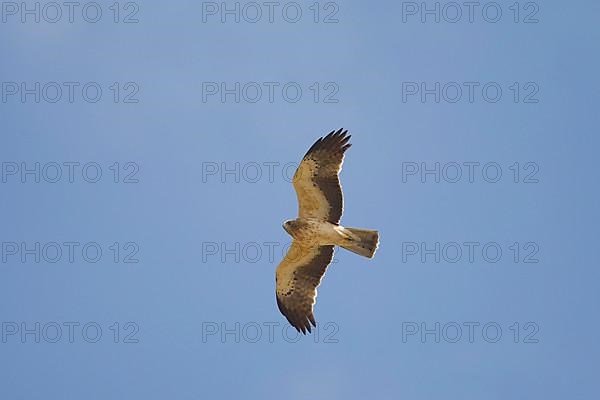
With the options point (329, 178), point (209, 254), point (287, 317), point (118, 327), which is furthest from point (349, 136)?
point (118, 327)

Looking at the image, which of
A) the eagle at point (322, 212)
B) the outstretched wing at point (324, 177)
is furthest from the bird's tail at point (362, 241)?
the outstretched wing at point (324, 177)

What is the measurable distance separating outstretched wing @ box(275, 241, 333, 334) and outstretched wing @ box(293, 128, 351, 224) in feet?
2.37

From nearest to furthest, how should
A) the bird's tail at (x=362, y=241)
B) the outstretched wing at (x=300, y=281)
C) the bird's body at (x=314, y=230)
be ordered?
the bird's tail at (x=362, y=241) → the bird's body at (x=314, y=230) → the outstretched wing at (x=300, y=281)

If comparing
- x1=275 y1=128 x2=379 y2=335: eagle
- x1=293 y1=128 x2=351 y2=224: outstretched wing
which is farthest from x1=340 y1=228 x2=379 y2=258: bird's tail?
x1=293 y1=128 x2=351 y2=224: outstretched wing

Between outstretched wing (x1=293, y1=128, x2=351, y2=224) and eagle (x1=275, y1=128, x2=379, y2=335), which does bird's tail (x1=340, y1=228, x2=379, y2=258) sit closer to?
eagle (x1=275, y1=128, x2=379, y2=335)

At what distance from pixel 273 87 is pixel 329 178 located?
20.3 feet

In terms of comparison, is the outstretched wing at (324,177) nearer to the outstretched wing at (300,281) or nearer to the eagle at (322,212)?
the eagle at (322,212)

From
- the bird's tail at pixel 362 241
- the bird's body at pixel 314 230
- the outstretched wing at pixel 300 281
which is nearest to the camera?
Answer: the bird's tail at pixel 362 241

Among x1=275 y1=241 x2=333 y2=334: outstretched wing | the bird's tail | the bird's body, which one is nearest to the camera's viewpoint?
the bird's tail

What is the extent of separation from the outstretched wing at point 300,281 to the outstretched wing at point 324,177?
0.72m

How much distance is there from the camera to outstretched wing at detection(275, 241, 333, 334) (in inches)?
633

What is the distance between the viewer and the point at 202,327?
64.4ft

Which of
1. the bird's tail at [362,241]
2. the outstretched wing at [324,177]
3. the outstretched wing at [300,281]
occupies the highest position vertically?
the outstretched wing at [324,177]

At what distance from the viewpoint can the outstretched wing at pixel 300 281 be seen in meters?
16.1
